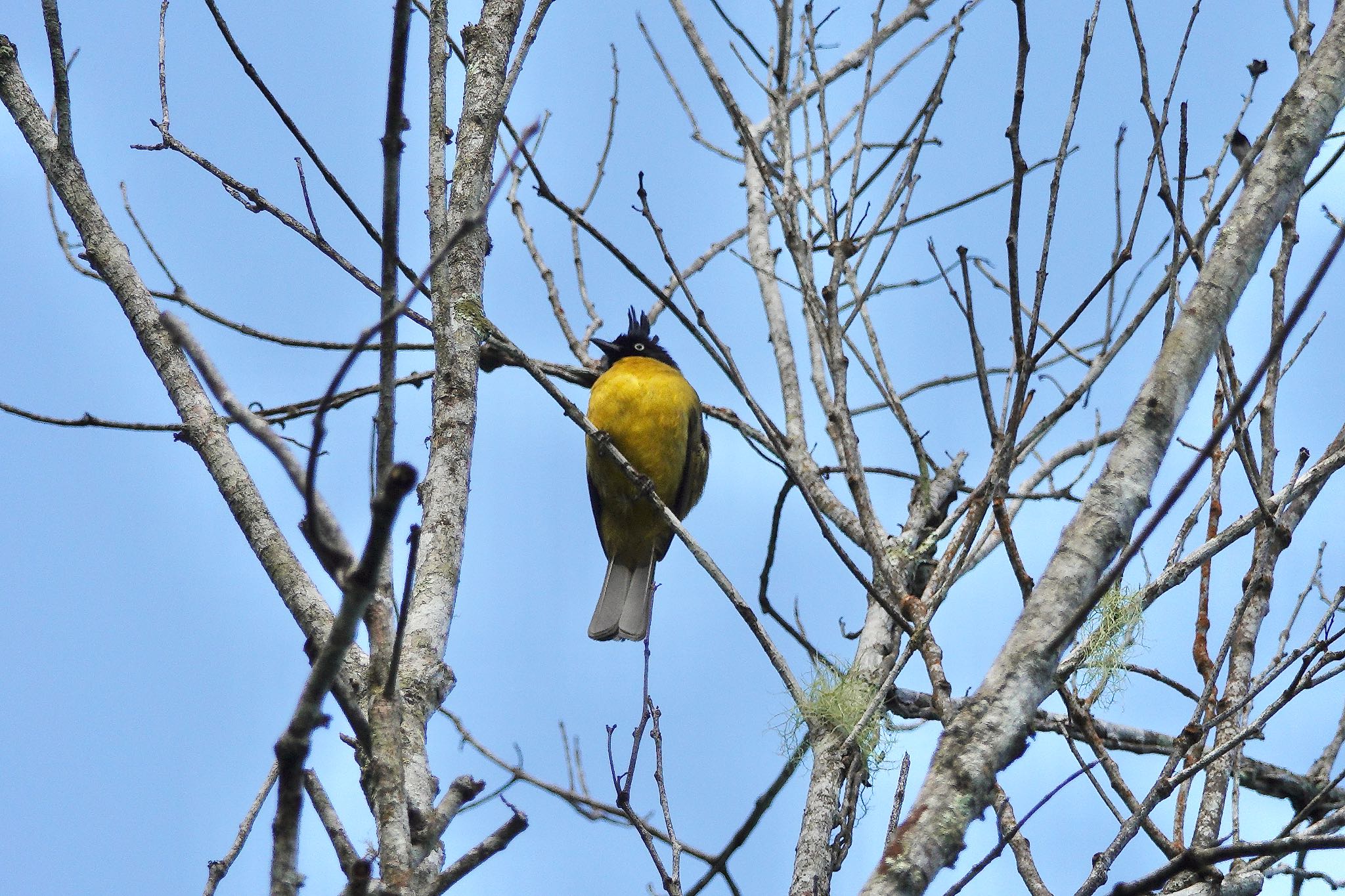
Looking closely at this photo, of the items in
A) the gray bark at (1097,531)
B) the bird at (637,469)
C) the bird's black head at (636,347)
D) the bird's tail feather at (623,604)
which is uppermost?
the bird's black head at (636,347)

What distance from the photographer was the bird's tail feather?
6.50 m

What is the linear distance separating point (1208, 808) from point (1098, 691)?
14.5 inches

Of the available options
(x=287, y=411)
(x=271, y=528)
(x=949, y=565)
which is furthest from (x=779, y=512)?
(x=287, y=411)

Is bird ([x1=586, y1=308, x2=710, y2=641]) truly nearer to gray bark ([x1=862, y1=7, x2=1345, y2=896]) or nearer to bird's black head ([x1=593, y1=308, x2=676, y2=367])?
bird's black head ([x1=593, y1=308, x2=676, y2=367])

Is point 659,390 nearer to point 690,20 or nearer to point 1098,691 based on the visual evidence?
point 690,20

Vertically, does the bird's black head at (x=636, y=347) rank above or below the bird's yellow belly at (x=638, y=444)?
above

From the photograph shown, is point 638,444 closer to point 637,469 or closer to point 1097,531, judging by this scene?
point 637,469

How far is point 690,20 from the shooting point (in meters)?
5.11

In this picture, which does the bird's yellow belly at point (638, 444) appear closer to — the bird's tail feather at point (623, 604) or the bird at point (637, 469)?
the bird at point (637, 469)

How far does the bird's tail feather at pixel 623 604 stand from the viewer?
21.3ft

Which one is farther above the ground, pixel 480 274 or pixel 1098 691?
pixel 480 274

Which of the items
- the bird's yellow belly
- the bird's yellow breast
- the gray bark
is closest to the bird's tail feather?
the bird's yellow belly

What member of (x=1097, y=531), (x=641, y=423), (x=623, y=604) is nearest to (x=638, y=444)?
(x=641, y=423)

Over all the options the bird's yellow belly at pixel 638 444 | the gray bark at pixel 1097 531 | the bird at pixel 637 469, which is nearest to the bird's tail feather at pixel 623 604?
the bird at pixel 637 469
